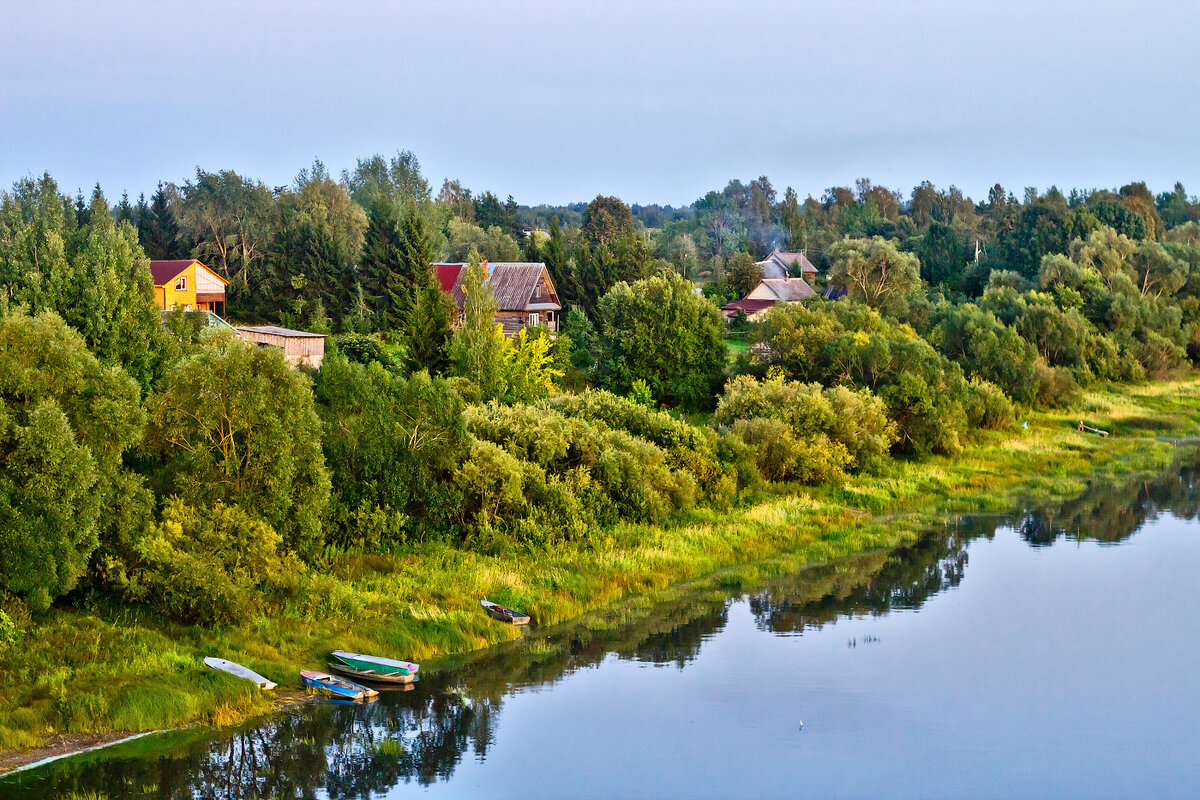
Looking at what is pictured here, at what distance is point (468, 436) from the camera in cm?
3397

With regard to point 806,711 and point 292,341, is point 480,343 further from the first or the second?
point 806,711

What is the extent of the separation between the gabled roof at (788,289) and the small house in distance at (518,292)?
2217cm

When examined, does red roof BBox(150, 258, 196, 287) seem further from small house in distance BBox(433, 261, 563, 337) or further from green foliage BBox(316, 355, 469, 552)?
green foliage BBox(316, 355, 469, 552)

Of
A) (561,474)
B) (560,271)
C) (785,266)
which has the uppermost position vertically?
(785,266)

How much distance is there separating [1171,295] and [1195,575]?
203 feet

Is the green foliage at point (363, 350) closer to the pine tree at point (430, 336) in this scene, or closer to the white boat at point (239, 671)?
the pine tree at point (430, 336)

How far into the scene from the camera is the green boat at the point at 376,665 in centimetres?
2467

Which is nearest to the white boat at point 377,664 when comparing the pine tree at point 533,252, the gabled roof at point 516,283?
the gabled roof at point 516,283

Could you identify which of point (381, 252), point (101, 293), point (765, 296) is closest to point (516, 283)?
point (381, 252)

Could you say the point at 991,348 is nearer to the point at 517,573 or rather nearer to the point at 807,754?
the point at 517,573

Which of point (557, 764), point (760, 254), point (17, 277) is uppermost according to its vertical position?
point (760, 254)

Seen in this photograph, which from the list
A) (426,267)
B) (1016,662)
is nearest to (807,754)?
(1016,662)

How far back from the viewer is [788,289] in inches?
3733

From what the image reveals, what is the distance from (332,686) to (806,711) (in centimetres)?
992
